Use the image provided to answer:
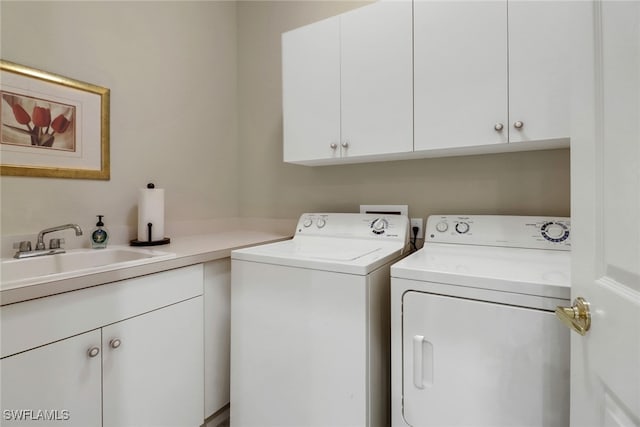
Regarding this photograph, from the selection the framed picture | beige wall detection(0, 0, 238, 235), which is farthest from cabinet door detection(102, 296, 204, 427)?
the framed picture

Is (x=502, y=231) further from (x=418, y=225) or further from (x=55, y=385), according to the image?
(x=55, y=385)

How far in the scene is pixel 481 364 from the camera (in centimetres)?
103

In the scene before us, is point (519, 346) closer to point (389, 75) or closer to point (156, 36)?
A: point (389, 75)

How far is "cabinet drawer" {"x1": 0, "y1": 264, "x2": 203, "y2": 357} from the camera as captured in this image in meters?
0.93

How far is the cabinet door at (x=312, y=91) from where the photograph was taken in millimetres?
1714

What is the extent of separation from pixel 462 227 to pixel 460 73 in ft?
2.41

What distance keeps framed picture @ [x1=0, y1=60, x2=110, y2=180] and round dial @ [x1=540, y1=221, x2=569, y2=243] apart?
7.23 feet

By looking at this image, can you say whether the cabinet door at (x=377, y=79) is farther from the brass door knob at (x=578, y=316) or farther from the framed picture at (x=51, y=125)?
the framed picture at (x=51, y=125)

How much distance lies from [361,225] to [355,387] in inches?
34.5

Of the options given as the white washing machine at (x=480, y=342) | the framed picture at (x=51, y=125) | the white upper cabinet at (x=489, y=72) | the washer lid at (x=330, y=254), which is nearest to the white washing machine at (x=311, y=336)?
the washer lid at (x=330, y=254)

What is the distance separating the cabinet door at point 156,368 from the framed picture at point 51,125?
874mm

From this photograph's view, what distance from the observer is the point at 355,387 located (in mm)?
1200

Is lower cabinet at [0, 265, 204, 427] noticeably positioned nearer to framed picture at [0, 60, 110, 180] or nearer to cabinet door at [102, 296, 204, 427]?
cabinet door at [102, 296, 204, 427]

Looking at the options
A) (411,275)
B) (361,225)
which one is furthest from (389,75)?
(411,275)
